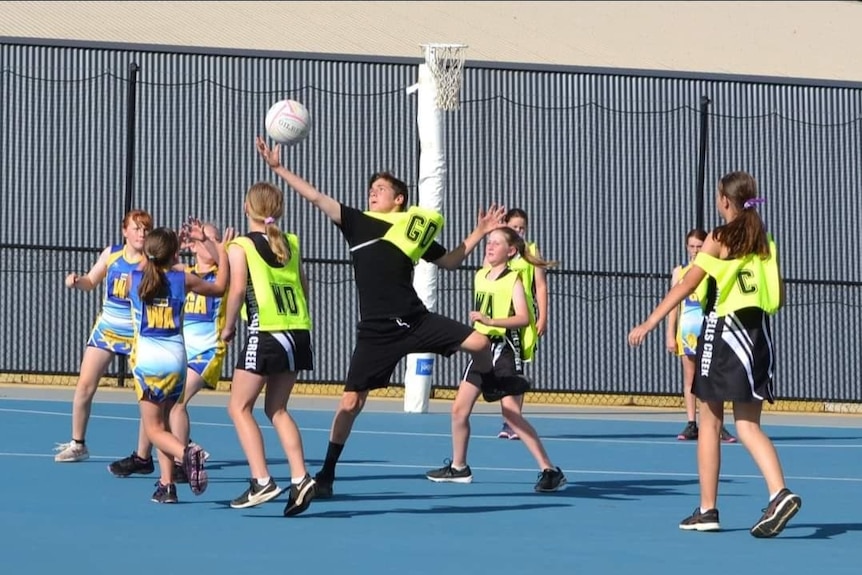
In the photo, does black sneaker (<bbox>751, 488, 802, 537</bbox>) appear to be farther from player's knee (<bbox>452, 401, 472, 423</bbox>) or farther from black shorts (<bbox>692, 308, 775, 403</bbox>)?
player's knee (<bbox>452, 401, 472, 423</bbox>)

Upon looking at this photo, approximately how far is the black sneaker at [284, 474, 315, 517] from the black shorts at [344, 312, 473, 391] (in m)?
1.01

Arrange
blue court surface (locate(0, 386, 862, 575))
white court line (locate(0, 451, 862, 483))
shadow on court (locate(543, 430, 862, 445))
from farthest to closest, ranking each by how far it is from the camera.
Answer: shadow on court (locate(543, 430, 862, 445))
white court line (locate(0, 451, 862, 483))
blue court surface (locate(0, 386, 862, 575))

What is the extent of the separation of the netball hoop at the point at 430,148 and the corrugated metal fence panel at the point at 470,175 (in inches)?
102

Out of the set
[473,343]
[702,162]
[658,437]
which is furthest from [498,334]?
[702,162]

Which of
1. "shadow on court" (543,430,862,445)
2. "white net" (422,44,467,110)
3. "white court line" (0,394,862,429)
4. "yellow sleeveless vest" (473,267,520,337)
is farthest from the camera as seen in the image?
"white court line" (0,394,862,429)

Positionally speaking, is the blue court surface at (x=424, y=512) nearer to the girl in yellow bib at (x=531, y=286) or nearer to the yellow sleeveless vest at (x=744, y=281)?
the girl in yellow bib at (x=531, y=286)

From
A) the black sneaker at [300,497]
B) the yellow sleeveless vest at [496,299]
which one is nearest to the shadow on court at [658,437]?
the yellow sleeveless vest at [496,299]

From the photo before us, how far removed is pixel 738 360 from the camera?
8.76 meters

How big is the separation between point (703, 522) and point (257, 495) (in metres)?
2.56

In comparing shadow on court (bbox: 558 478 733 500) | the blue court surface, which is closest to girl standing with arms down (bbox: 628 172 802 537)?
the blue court surface

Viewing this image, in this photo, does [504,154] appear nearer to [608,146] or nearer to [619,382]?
[608,146]

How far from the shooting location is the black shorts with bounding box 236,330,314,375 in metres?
9.38

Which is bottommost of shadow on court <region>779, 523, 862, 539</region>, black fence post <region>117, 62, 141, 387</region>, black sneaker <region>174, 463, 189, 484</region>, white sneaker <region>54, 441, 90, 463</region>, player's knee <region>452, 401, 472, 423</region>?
shadow on court <region>779, 523, 862, 539</region>

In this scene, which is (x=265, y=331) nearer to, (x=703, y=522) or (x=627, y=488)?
(x=703, y=522)
